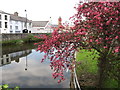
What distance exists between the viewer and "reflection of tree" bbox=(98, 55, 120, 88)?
5733 millimetres

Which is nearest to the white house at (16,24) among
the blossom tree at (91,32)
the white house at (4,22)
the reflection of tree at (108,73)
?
the white house at (4,22)

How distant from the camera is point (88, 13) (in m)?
4.87

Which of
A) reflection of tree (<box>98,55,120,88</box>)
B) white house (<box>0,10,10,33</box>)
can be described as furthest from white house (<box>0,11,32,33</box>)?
reflection of tree (<box>98,55,120,88</box>)

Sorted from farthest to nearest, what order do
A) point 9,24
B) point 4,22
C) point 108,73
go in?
point 9,24, point 4,22, point 108,73

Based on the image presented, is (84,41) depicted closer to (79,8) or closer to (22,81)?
(79,8)

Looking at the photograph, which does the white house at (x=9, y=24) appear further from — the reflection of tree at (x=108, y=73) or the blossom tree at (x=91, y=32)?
the blossom tree at (x=91, y=32)

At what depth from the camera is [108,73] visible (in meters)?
6.99

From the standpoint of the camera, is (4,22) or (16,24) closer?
(4,22)

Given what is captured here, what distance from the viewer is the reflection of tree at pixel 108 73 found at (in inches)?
226

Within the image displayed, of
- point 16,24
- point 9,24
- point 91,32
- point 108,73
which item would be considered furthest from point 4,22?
point 91,32

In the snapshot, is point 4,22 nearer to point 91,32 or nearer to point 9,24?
point 9,24

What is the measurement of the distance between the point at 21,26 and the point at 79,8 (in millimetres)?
57293

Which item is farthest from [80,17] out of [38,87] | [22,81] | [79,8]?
[22,81]

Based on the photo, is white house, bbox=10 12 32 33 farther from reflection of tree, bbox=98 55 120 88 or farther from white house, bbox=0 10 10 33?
reflection of tree, bbox=98 55 120 88
